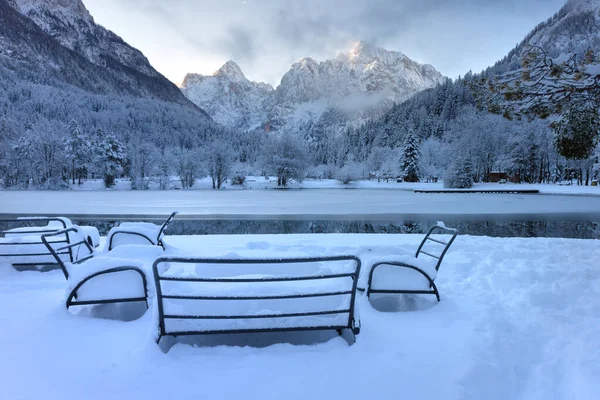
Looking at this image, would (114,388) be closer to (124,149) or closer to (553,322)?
(553,322)

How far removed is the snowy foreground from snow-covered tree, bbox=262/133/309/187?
150ft

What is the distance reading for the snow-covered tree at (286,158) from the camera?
4884cm

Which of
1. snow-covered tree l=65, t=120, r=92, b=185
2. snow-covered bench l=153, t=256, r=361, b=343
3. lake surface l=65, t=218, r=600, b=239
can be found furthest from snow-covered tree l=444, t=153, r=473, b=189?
snow-covered tree l=65, t=120, r=92, b=185

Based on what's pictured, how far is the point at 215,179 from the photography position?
52.0m

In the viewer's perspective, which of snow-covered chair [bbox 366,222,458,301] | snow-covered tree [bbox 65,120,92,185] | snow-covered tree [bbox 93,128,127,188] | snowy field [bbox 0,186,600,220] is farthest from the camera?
snow-covered tree [bbox 65,120,92,185]

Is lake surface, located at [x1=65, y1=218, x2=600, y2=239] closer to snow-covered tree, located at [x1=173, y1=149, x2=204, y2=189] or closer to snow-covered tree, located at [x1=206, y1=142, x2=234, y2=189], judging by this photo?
snow-covered tree, located at [x1=173, y1=149, x2=204, y2=189]

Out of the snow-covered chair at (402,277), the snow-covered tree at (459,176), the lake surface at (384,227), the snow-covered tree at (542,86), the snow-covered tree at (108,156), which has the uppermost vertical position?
the snow-covered tree at (108,156)

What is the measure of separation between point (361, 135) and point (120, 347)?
392 ft

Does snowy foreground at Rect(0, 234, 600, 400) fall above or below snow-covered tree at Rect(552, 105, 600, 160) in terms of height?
below

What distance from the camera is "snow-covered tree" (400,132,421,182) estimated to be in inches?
2215

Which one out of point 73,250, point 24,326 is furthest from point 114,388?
point 73,250

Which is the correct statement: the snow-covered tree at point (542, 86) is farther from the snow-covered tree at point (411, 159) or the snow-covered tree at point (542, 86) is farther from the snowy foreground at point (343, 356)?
the snow-covered tree at point (411, 159)

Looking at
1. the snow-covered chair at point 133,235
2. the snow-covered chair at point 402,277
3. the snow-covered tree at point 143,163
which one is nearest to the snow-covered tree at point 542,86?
the snow-covered chair at point 402,277

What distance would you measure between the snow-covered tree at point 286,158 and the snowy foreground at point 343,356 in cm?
4574
